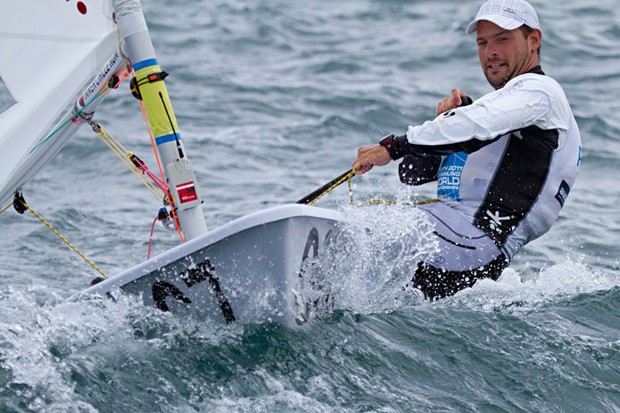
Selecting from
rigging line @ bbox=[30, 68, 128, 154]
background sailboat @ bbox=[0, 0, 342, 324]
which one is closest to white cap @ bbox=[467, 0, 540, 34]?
background sailboat @ bbox=[0, 0, 342, 324]

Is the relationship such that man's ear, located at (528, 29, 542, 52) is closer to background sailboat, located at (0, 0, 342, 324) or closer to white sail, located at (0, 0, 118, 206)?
background sailboat, located at (0, 0, 342, 324)

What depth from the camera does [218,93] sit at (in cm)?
924

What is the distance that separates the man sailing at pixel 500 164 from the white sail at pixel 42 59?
118cm

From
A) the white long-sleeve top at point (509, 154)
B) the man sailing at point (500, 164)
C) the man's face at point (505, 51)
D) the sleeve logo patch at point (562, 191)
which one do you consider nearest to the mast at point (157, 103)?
the man sailing at point (500, 164)

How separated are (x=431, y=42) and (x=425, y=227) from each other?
25.3 ft

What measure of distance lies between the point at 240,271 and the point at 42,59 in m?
1.30

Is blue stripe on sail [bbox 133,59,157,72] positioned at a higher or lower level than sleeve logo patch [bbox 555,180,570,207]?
higher

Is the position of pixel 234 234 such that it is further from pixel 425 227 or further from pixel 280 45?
pixel 280 45

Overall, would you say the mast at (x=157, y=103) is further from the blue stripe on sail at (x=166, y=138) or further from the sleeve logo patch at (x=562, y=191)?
the sleeve logo patch at (x=562, y=191)

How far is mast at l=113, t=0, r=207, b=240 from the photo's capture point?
3854 millimetres

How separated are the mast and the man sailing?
68 cm

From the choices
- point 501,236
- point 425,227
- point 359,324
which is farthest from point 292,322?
point 501,236

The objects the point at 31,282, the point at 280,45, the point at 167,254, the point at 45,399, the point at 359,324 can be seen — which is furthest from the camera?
the point at 280,45

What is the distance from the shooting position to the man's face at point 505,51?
3.93 meters
